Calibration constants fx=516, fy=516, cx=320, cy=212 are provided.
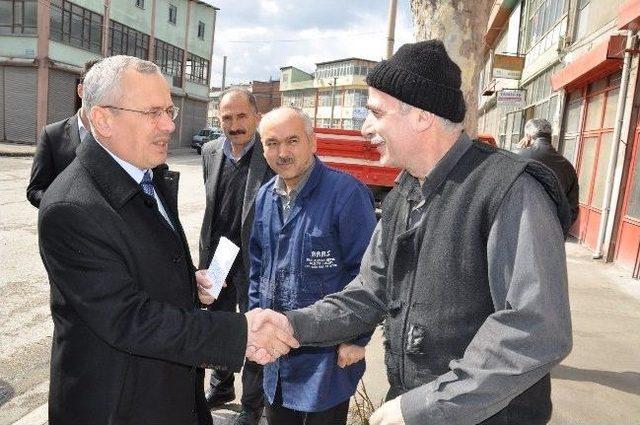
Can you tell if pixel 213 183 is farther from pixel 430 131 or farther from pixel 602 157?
A: pixel 602 157

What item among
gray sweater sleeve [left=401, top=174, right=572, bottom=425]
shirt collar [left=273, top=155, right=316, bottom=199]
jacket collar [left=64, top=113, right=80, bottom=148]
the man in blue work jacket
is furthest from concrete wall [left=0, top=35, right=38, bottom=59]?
gray sweater sleeve [left=401, top=174, right=572, bottom=425]

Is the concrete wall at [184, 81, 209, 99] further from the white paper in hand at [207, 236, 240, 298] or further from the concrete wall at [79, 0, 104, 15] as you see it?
the white paper in hand at [207, 236, 240, 298]

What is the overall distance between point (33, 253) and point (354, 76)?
65204 millimetres

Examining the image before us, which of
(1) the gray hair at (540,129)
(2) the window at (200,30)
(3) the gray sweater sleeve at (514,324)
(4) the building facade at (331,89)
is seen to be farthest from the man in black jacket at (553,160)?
(4) the building facade at (331,89)

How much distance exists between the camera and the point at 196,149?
36.2m

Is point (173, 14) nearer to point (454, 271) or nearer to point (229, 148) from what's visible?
point (229, 148)

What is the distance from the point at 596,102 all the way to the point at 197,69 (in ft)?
117

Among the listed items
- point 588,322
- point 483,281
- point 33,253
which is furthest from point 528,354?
point 33,253

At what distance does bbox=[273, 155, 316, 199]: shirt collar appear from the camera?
2.88m

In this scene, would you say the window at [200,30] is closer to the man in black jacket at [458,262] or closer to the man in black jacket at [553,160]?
the man in black jacket at [553,160]

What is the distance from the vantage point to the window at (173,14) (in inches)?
1480

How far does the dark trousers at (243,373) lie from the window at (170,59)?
116 ft

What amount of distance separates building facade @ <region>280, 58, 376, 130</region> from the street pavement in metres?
59.2

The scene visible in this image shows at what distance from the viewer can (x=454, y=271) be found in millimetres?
1543
